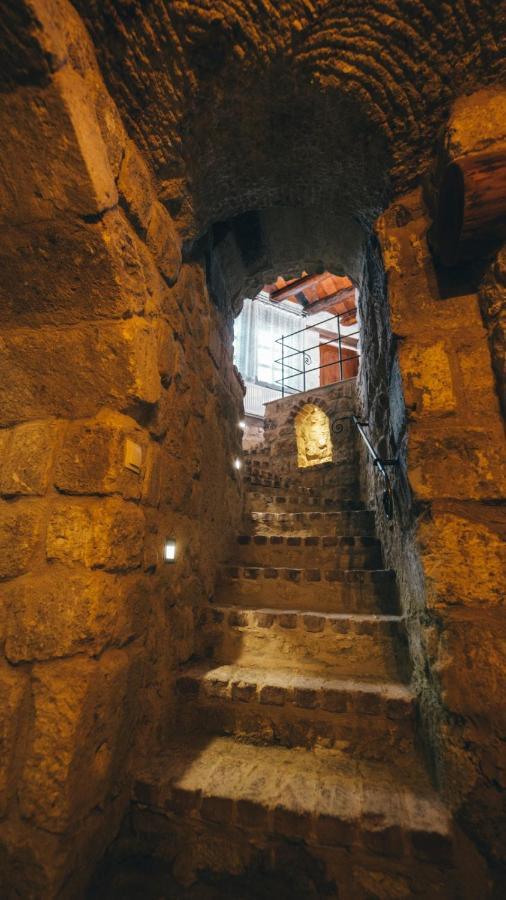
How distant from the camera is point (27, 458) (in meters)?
1.22

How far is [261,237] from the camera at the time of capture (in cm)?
253

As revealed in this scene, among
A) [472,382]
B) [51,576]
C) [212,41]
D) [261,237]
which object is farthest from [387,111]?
[51,576]

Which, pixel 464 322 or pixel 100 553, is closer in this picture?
pixel 100 553

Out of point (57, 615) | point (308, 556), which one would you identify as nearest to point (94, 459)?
point (57, 615)

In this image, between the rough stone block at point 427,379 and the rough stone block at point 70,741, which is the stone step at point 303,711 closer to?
the rough stone block at point 70,741

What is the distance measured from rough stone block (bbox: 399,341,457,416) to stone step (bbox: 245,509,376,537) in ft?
6.11

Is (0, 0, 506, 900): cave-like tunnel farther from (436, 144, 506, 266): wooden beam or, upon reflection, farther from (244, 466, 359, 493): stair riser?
(244, 466, 359, 493): stair riser

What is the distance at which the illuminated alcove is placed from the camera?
622 cm

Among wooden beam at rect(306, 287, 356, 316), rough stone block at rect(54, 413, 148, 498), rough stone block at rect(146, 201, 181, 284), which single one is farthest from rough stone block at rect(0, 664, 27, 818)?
wooden beam at rect(306, 287, 356, 316)

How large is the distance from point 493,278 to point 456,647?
123cm

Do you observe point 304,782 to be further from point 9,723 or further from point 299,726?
point 9,723

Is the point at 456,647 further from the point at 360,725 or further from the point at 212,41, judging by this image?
the point at 212,41

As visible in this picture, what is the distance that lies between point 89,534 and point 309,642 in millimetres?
1307

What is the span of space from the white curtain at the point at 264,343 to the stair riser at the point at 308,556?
6.89 m
